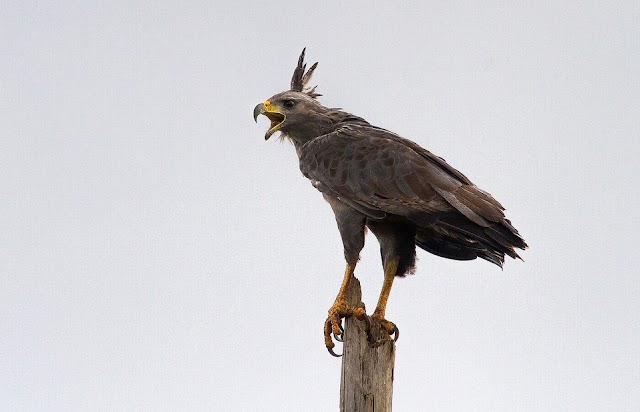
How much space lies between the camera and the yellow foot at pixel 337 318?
9.02 meters

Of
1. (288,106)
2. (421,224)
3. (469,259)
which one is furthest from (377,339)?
(288,106)

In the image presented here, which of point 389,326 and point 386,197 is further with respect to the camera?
point 386,197

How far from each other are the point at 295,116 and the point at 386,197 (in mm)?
1789

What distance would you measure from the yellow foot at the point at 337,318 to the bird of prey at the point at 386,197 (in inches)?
0.4

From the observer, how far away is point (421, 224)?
364 inches

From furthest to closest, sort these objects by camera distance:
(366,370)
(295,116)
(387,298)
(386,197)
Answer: (295,116)
(387,298)
(386,197)
(366,370)

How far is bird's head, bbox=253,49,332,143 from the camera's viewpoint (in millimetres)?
10438

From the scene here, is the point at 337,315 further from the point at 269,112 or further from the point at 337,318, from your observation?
the point at 269,112

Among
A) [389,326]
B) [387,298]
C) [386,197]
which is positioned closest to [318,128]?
[386,197]

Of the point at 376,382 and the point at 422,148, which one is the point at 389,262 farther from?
the point at 376,382

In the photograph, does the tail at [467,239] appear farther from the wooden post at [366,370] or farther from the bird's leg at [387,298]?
the wooden post at [366,370]

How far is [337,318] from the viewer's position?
9141 mm

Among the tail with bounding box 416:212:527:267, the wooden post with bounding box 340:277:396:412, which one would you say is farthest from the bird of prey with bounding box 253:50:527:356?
the wooden post with bounding box 340:277:396:412

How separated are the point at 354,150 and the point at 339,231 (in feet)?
2.89
